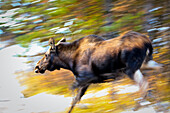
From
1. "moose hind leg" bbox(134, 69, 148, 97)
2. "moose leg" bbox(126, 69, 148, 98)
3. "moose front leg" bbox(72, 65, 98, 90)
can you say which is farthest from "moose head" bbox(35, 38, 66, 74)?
"moose hind leg" bbox(134, 69, 148, 97)

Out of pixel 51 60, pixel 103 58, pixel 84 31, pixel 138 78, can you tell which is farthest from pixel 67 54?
pixel 84 31

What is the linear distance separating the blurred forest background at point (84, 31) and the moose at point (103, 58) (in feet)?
2.69

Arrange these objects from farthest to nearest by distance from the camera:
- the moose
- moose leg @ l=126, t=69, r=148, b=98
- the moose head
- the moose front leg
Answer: the moose head < the moose front leg < moose leg @ l=126, t=69, r=148, b=98 < the moose

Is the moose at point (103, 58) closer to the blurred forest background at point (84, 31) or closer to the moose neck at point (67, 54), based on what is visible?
the moose neck at point (67, 54)

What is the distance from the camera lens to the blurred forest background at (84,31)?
728 centimetres

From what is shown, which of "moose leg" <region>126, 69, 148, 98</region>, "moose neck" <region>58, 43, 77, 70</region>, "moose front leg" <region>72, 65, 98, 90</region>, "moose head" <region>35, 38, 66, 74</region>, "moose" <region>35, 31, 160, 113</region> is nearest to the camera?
"moose" <region>35, 31, 160, 113</region>

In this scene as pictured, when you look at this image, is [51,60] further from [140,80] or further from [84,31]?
[84,31]

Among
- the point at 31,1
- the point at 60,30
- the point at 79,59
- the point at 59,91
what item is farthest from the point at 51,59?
the point at 31,1

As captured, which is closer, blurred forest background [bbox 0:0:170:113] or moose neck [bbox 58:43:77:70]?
moose neck [bbox 58:43:77:70]

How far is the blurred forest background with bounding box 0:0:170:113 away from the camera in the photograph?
23.9ft

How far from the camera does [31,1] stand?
36.9ft

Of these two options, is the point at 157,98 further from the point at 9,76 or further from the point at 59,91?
the point at 9,76

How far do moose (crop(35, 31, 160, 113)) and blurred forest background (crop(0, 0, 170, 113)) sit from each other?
0.82 metres

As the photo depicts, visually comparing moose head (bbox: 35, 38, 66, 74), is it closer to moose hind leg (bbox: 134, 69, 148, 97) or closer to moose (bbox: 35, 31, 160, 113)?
moose (bbox: 35, 31, 160, 113)
